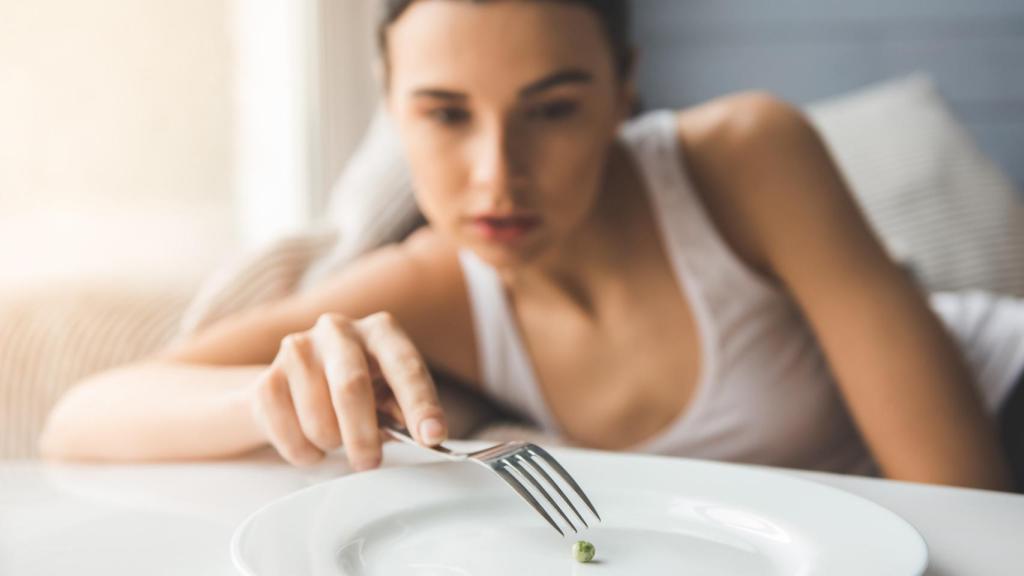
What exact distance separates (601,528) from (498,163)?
34 centimetres

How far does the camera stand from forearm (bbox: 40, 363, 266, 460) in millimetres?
595

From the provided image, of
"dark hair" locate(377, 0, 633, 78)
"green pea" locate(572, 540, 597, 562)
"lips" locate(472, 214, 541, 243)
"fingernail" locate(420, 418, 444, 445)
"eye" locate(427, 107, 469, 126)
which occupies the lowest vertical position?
"green pea" locate(572, 540, 597, 562)

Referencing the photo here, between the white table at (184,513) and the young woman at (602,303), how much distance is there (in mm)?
37

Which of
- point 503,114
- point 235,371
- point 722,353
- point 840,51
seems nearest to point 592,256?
point 722,353

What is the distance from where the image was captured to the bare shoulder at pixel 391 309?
31.6 inches

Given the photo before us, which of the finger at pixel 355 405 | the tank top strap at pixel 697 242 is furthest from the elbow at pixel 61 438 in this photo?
the tank top strap at pixel 697 242

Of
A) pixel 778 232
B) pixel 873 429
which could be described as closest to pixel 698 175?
pixel 778 232

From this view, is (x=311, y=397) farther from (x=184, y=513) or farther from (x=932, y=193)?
(x=932, y=193)

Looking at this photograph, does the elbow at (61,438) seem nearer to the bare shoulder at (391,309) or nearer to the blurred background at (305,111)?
the bare shoulder at (391,309)

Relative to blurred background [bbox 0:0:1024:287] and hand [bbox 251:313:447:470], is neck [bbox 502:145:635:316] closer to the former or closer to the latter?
hand [bbox 251:313:447:470]

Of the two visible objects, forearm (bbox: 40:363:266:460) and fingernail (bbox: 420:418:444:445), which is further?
forearm (bbox: 40:363:266:460)

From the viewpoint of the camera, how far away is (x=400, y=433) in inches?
20.1

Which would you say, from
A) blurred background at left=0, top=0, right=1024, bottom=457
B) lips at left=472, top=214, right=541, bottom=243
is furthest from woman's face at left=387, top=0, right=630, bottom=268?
blurred background at left=0, top=0, right=1024, bottom=457

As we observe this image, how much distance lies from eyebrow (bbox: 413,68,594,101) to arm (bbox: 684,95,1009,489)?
196 millimetres
